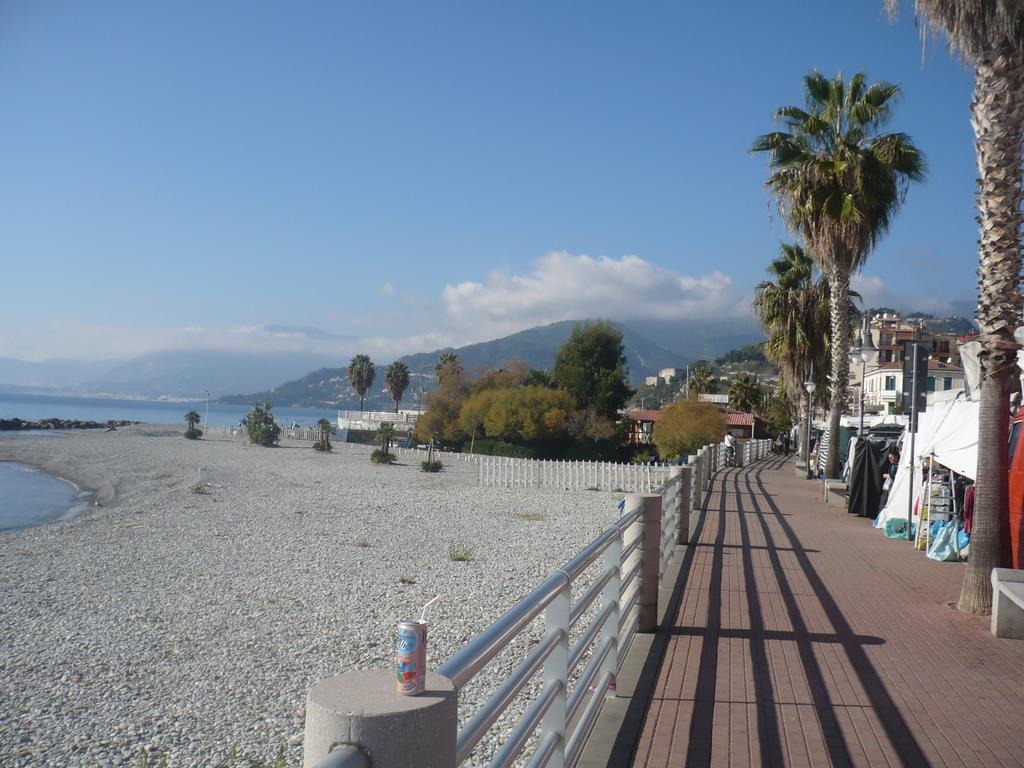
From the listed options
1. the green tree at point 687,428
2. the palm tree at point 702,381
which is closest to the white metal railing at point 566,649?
the green tree at point 687,428

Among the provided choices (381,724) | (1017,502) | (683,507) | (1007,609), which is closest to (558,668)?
(381,724)

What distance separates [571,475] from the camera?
36125 mm

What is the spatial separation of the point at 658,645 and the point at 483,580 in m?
8.24

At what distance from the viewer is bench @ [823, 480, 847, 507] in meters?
21.1

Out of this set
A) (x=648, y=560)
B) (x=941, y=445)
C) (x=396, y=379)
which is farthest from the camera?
(x=396, y=379)

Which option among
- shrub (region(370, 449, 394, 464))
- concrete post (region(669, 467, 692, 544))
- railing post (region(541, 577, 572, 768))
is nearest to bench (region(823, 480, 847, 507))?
concrete post (region(669, 467, 692, 544))

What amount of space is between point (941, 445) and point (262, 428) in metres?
67.2

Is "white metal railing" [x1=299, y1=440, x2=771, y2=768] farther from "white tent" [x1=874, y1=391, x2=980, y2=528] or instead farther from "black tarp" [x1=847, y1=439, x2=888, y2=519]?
"black tarp" [x1=847, y1=439, x2=888, y2=519]

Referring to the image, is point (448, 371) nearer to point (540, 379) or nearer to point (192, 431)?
point (540, 379)

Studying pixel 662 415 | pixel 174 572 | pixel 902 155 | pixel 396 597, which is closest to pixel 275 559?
pixel 174 572

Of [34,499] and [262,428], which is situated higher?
[262,428]

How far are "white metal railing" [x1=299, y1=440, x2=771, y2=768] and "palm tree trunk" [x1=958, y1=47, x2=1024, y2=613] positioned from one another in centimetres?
327

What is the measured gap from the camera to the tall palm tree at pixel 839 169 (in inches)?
849

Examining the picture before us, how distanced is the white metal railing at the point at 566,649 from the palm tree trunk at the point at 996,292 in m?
3.27
